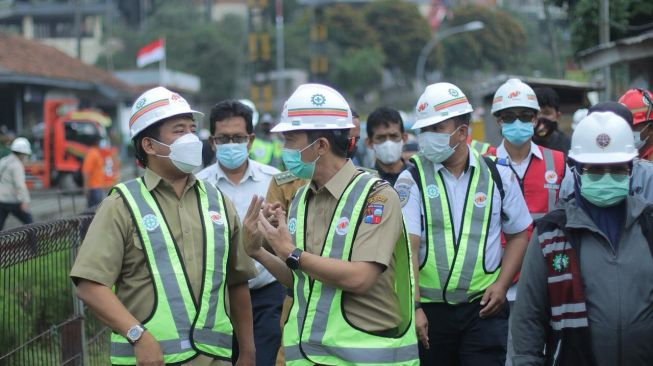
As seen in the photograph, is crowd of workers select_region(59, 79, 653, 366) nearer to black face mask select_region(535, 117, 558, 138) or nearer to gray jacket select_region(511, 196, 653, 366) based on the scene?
gray jacket select_region(511, 196, 653, 366)

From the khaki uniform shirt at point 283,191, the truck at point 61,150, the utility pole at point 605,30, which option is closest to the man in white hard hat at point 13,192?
the utility pole at point 605,30

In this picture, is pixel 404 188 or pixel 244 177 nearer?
pixel 404 188

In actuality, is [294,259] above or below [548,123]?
below

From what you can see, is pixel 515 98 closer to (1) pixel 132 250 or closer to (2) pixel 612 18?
(1) pixel 132 250

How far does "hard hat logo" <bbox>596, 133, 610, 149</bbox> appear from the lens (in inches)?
162

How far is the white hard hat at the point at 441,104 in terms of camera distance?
19.6ft

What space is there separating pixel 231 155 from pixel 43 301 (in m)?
1.69

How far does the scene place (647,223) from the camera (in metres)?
4.10

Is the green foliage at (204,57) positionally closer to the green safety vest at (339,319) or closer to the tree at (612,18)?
the tree at (612,18)

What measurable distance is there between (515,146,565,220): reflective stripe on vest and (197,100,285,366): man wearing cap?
1.71 meters

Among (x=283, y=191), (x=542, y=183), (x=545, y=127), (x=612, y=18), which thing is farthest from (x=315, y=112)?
(x=612, y=18)

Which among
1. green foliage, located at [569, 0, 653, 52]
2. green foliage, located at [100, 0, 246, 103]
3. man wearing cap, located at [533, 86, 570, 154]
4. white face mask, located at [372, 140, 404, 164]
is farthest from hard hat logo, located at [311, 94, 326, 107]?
green foliage, located at [100, 0, 246, 103]

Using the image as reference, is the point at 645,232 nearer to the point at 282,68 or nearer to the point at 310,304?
the point at 310,304

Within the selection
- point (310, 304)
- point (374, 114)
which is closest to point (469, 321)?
point (310, 304)
